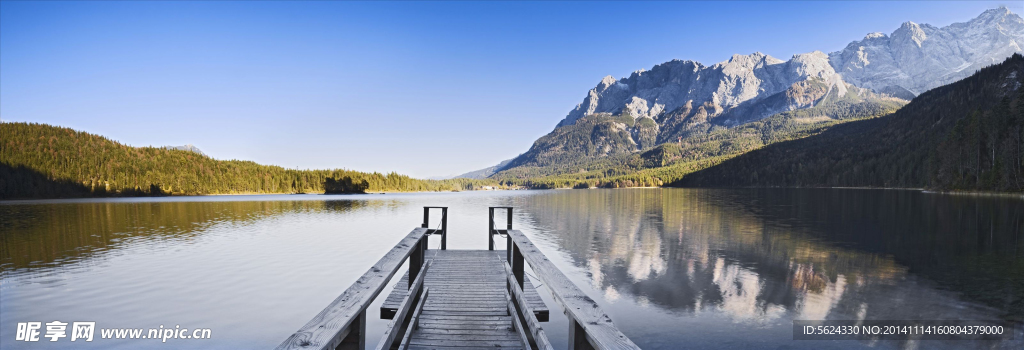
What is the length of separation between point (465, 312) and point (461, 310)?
0.12m

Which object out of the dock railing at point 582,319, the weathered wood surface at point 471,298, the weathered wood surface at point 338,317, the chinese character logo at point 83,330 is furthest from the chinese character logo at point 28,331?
the dock railing at point 582,319

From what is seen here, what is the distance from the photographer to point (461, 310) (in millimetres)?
9102

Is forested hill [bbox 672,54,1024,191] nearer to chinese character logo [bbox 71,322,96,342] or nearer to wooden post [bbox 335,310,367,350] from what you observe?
wooden post [bbox 335,310,367,350]

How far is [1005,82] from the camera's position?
134125 millimetres

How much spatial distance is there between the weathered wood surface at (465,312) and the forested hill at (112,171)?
5334 inches

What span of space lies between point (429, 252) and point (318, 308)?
452 centimetres

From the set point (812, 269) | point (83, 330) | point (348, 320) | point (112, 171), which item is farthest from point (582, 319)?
point (112, 171)

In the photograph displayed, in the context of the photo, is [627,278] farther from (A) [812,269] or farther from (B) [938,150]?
(B) [938,150]

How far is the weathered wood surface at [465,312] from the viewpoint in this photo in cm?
746

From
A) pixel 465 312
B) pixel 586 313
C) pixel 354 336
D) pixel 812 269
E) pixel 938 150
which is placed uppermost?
pixel 938 150

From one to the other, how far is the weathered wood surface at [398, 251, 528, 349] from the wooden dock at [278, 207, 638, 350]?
0.05ft

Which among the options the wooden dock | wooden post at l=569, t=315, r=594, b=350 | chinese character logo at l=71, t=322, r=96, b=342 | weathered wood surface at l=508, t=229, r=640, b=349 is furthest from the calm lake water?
wooden post at l=569, t=315, r=594, b=350

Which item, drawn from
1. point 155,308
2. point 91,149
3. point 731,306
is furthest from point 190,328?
point 91,149

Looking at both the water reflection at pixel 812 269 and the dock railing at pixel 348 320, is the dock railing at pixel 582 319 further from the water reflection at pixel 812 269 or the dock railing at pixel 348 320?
the water reflection at pixel 812 269
